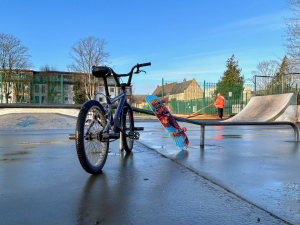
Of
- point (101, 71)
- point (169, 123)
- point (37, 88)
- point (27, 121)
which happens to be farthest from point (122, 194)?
point (37, 88)

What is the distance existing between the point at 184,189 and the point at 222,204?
526 millimetres

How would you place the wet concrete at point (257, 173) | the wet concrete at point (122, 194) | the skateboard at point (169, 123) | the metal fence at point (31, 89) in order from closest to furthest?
the wet concrete at point (122, 194) → the wet concrete at point (257, 173) → the skateboard at point (169, 123) → the metal fence at point (31, 89)

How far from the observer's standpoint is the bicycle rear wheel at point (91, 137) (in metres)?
3.21

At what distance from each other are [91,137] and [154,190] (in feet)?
3.63

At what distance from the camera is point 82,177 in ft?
11.1

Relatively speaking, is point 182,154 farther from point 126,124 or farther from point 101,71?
point 101,71

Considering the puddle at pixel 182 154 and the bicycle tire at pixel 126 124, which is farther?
the bicycle tire at pixel 126 124

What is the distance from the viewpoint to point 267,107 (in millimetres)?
17812

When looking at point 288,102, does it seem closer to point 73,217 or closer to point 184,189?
point 184,189

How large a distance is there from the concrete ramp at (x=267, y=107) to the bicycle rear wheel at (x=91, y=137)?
1359 centimetres

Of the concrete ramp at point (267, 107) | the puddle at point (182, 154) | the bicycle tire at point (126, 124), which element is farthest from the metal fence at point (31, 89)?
the puddle at point (182, 154)

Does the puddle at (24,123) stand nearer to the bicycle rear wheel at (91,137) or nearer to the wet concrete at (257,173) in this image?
the wet concrete at (257,173)

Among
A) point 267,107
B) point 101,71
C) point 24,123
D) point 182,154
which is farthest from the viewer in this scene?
point 267,107

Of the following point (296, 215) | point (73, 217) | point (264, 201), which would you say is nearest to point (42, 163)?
point (73, 217)
